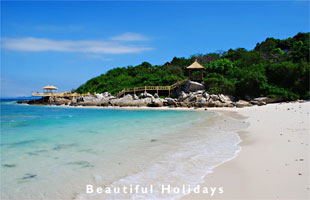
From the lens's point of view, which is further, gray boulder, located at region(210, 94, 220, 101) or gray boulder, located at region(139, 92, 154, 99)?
gray boulder, located at region(139, 92, 154, 99)

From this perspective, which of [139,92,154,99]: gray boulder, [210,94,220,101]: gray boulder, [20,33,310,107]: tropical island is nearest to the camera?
[20,33,310,107]: tropical island

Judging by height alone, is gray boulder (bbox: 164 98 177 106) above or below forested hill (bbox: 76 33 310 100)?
below

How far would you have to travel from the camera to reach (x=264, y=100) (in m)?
23.6

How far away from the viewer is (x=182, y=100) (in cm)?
2931

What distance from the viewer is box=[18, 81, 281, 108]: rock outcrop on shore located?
25.5 metres

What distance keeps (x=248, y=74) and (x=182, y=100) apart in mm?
8755

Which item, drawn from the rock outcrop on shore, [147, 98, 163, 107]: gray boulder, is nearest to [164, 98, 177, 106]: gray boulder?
the rock outcrop on shore

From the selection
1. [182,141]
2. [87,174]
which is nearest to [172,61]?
[182,141]

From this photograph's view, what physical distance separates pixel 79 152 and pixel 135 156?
1.67 meters

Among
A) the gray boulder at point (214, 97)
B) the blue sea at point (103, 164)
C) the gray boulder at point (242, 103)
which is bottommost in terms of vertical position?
the blue sea at point (103, 164)

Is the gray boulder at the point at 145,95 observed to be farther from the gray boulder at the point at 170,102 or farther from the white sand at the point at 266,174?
the white sand at the point at 266,174

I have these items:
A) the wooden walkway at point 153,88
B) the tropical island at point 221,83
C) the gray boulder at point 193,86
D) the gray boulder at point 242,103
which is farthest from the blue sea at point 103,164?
the wooden walkway at point 153,88

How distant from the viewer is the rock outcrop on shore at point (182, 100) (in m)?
25.5

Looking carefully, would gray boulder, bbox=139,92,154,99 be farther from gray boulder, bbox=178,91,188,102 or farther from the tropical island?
gray boulder, bbox=178,91,188,102
